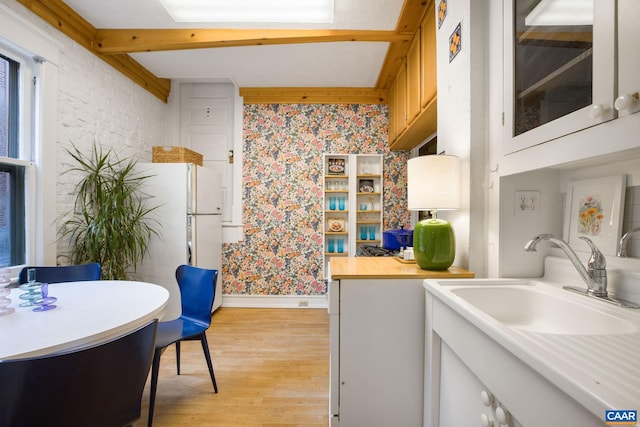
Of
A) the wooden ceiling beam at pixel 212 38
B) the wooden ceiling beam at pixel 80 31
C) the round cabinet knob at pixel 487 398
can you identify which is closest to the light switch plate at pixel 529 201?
the round cabinet knob at pixel 487 398

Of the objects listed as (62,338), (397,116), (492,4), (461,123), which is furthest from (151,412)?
(397,116)

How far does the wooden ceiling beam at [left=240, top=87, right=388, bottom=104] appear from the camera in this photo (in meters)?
3.76

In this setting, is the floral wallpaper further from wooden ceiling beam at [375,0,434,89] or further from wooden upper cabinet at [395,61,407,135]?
wooden upper cabinet at [395,61,407,135]

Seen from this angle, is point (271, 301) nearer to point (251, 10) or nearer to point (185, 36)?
point (185, 36)

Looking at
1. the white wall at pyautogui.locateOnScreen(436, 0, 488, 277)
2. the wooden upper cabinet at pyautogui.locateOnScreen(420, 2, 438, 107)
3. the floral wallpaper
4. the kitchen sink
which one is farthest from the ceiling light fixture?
the kitchen sink

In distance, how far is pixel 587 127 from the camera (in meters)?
0.85

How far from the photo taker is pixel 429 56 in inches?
85.3

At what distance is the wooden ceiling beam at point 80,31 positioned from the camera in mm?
2137

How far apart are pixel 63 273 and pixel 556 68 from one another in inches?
114

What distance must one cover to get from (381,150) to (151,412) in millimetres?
3389

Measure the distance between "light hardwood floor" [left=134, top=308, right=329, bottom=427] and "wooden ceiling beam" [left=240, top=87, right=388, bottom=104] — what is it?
2756 millimetres

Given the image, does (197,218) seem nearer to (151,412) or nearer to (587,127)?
(151,412)

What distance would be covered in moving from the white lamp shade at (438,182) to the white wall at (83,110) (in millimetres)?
2651

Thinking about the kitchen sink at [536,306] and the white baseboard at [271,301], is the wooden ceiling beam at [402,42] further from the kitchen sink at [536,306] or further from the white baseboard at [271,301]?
the white baseboard at [271,301]
